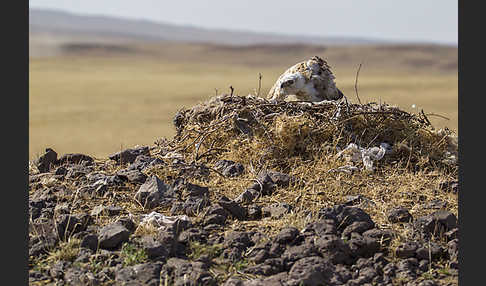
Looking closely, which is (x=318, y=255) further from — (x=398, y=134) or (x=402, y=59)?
(x=402, y=59)

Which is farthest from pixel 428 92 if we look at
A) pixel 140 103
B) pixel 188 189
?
pixel 188 189

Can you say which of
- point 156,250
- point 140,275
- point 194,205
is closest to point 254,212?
point 194,205

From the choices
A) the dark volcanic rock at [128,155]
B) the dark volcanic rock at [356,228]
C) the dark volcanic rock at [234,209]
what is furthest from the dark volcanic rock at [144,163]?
the dark volcanic rock at [356,228]

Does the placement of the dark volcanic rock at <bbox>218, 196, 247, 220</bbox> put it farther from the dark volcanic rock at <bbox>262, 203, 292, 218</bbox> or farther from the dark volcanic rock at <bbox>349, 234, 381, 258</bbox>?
the dark volcanic rock at <bbox>349, 234, 381, 258</bbox>

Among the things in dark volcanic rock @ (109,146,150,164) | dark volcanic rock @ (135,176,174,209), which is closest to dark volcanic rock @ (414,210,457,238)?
dark volcanic rock @ (135,176,174,209)

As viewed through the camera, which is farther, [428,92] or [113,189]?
[428,92]

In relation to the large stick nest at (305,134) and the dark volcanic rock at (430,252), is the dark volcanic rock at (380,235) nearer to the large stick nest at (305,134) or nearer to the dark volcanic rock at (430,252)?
the dark volcanic rock at (430,252)

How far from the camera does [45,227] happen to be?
14.7ft

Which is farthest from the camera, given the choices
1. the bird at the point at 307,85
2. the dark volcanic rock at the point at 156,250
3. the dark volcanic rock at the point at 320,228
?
the bird at the point at 307,85

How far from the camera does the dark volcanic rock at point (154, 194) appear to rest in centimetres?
498

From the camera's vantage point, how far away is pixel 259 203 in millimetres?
5070

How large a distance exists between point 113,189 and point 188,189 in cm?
61

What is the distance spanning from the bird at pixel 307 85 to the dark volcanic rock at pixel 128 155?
1419 mm

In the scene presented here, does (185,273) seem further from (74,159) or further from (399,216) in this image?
(74,159)
